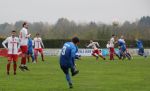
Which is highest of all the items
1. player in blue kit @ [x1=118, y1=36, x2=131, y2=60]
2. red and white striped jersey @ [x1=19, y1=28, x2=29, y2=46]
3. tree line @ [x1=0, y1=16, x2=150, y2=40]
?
tree line @ [x1=0, y1=16, x2=150, y2=40]

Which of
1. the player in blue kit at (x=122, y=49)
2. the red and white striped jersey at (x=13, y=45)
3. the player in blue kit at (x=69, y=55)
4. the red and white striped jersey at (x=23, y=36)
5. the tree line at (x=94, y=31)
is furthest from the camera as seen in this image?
the tree line at (x=94, y=31)

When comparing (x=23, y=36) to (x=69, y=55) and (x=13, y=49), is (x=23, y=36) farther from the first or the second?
(x=69, y=55)

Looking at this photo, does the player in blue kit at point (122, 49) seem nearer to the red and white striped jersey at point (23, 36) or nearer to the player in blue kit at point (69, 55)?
the red and white striped jersey at point (23, 36)

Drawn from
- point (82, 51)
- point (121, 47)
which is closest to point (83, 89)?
point (121, 47)

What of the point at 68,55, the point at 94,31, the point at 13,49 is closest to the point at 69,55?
the point at 68,55

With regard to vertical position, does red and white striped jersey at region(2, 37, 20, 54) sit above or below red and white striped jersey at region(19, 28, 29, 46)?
below

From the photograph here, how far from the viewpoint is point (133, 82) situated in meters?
18.7

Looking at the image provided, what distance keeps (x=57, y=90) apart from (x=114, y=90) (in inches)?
73.8

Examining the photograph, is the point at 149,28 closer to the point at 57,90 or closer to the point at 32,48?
the point at 32,48

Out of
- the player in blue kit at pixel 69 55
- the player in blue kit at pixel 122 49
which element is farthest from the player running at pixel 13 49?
the player in blue kit at pixel 122 49

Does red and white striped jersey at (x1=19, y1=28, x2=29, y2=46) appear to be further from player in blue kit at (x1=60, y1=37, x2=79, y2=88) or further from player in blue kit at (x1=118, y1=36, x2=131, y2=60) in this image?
player in blue kit at (x1=118, y1=36, x2=131, y2=60)

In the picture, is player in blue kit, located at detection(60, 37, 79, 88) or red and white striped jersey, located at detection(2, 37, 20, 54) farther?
red and white striped jersey, located at detection(2, 37, 20, 54)

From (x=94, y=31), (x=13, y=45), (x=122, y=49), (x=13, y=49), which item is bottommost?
(x=122, y=49)

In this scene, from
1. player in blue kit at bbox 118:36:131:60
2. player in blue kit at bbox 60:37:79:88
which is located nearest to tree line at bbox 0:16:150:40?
player in blue kit at bbox 118:36:131:60
